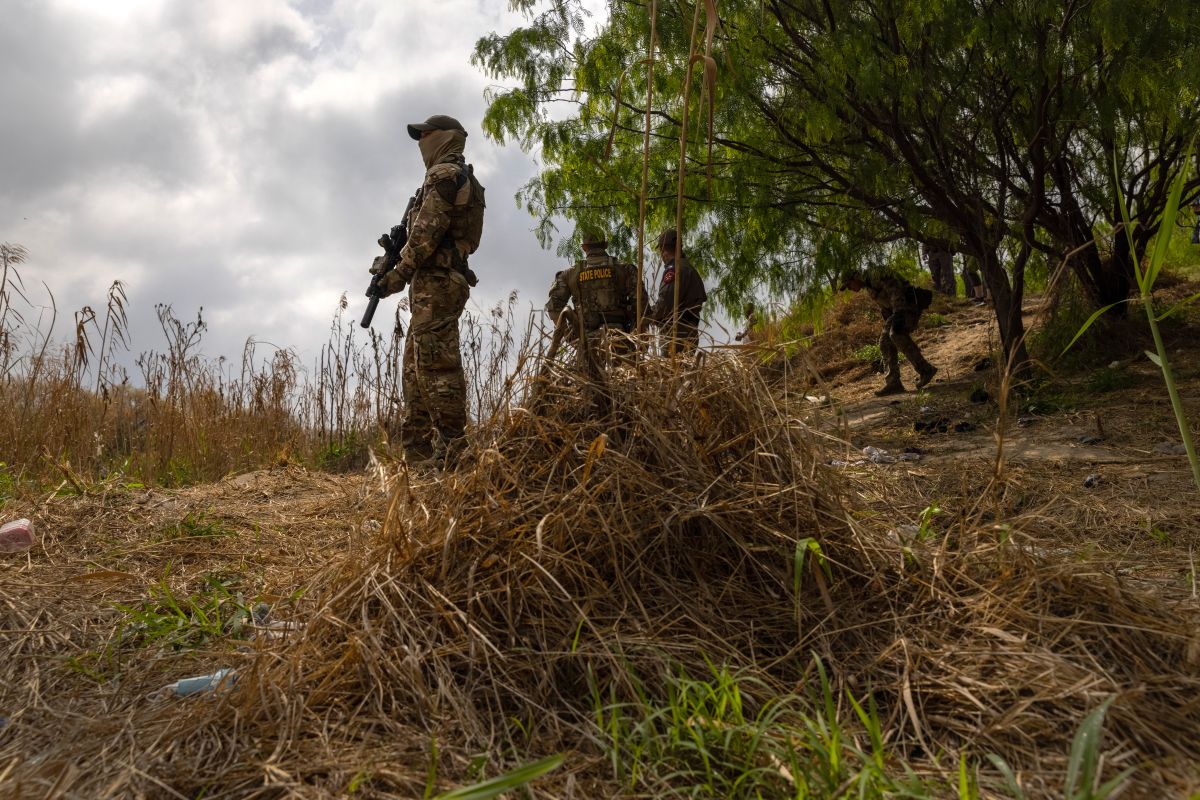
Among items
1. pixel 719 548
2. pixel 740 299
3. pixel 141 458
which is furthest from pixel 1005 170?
pixel 141 458

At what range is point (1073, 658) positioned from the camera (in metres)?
1.42

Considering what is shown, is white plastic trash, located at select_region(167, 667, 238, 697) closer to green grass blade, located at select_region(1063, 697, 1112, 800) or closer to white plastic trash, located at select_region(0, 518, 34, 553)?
green grass blade, located at select_region(1063, 697, 1112, 800)

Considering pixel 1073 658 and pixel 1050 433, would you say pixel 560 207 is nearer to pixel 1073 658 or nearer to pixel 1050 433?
pixel 1050 433

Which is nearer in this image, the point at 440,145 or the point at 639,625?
the point at 639,625

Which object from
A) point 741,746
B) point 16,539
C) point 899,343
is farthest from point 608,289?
point 741,746

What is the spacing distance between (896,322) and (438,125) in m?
5.02

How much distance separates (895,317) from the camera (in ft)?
26.2

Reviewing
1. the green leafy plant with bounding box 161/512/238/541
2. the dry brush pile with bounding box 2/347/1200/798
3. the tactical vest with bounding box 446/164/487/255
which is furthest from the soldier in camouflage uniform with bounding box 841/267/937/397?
the dry brush pile with bounding box 2/347/1200/798

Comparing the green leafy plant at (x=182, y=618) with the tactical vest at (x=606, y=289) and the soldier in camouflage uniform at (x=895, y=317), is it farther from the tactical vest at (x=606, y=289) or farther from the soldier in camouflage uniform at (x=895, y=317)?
the soldier in camouflage uniform at (x=895, y=317)

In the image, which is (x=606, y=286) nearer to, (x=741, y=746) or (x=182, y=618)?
(x=182, y=618)

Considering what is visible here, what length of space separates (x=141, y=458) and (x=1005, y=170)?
23.4ft

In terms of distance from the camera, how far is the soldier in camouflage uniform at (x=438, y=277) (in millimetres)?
4902

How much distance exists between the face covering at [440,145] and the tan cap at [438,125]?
26 mm

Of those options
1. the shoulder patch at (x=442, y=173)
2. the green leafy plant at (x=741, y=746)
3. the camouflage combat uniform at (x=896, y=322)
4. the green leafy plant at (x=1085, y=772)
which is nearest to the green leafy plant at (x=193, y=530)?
the green leafy plant at (x=741, y=746)
